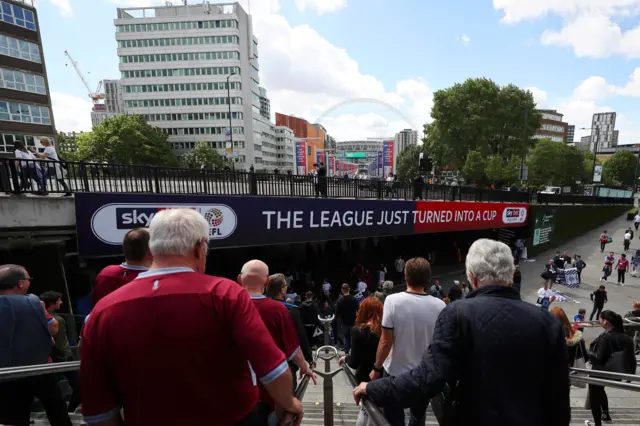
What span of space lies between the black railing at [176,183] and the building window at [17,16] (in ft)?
122

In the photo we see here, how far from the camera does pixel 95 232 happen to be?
23.4 feet

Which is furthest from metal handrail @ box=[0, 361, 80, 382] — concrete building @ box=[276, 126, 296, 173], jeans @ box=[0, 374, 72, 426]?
concrete building @ box=[276, 126, 296, 173]

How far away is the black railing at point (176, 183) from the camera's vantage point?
6879 millimetres

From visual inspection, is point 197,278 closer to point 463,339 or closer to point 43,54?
point 463,339

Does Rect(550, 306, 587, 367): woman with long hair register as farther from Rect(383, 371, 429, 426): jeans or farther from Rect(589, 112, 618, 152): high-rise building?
Rect(589, 112, 618, 152): high-rise building

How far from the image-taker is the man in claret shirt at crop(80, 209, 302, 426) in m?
1.25

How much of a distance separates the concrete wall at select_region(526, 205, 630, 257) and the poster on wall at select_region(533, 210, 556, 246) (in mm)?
236

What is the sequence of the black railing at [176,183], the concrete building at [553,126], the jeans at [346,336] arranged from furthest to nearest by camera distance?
the concrete building at [553,126] → the black railing at [176,183] → the jeans at [346,336]

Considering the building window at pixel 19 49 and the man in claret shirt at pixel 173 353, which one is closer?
the man in claret shirt at pixel 173 353

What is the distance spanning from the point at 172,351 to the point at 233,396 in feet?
1.30

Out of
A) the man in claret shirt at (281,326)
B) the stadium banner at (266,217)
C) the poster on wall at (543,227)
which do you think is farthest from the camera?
the poster on wall at (543,227)

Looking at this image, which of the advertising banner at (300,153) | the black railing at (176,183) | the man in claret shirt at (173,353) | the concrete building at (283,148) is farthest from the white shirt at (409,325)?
the concrete building at (283,148)

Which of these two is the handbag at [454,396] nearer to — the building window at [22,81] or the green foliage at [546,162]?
the green foliage at [546,162]

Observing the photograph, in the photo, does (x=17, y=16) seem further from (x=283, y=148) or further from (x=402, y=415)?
(x=283, y=148)
